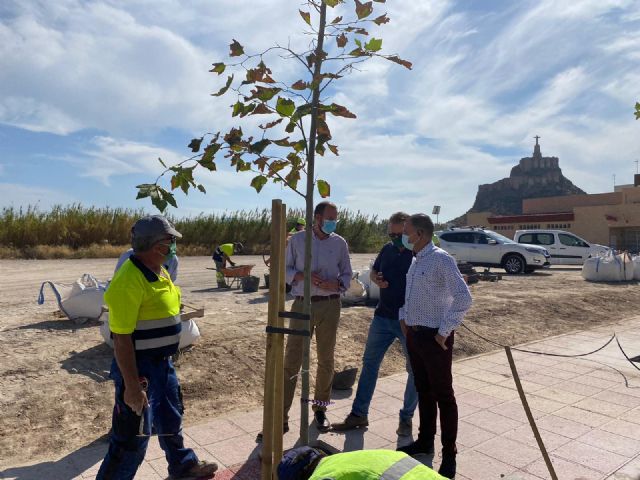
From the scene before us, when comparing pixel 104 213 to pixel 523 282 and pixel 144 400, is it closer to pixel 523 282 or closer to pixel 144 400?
pixel 523 282

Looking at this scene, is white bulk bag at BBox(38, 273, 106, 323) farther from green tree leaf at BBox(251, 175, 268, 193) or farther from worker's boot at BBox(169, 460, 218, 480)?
green tree leaf at BBox(251, 175, 268, 193)

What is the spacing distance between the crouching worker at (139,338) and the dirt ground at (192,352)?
140 cm

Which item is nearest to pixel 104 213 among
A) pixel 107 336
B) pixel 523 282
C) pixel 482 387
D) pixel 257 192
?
pixel 523 282

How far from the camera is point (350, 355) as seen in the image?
6.97 meters

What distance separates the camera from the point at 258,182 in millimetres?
2729

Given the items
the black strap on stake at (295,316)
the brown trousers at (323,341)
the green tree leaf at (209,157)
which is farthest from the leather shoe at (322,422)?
the green tree leaf at (209,157)

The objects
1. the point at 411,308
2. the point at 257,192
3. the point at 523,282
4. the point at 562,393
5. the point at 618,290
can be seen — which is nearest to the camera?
the point at 257,192

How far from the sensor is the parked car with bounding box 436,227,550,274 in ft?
59.7

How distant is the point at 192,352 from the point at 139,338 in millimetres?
3154

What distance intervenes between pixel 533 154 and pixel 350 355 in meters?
129

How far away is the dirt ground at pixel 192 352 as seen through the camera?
4.40 m

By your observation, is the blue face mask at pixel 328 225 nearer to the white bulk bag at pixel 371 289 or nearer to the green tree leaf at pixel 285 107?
the green tree leaf at pixel 285 107

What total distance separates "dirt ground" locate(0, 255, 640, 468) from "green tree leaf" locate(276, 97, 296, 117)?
3207mm

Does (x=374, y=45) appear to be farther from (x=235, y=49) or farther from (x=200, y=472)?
(x=200, y=472)
